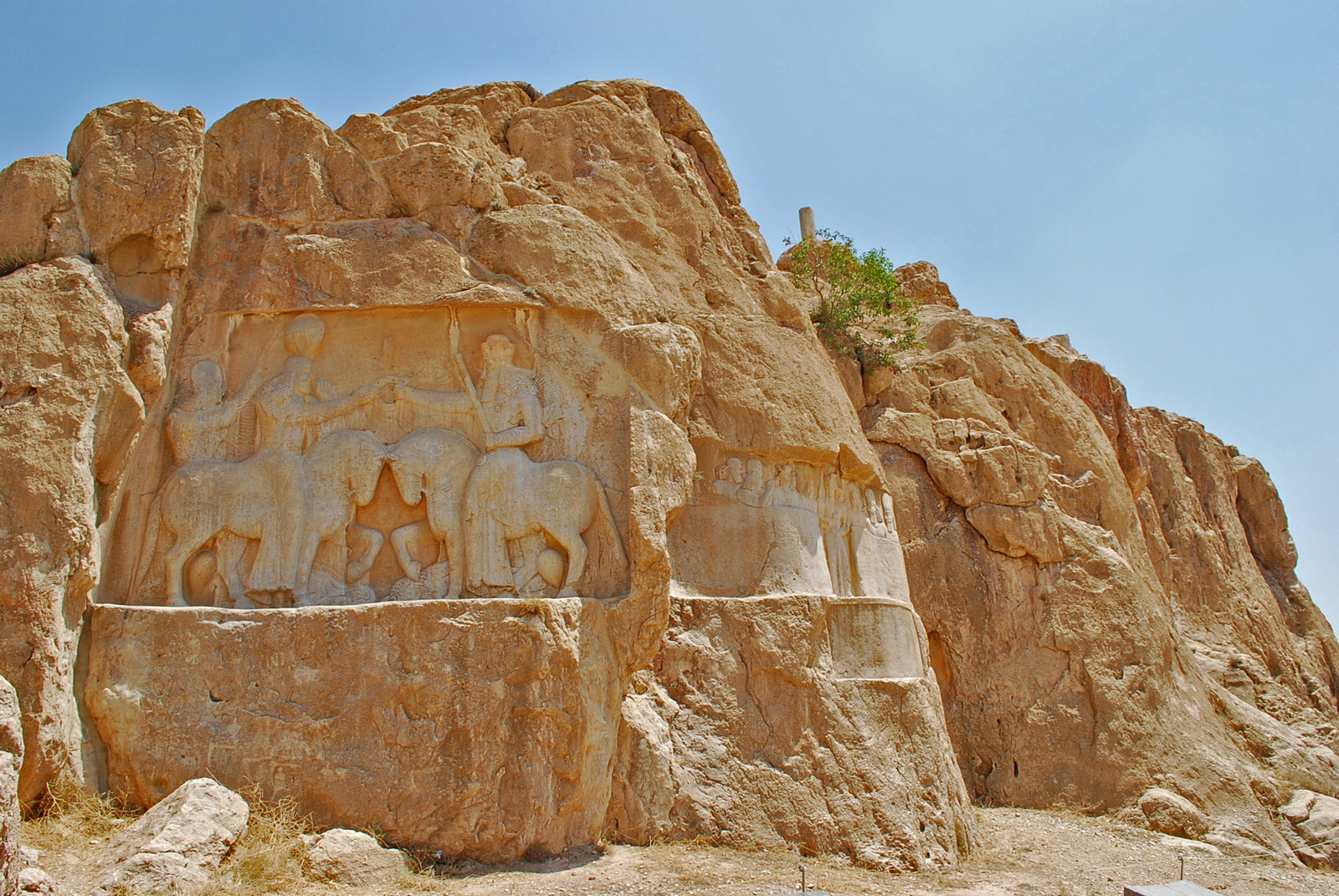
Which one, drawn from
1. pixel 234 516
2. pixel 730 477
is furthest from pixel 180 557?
pixel 730 477

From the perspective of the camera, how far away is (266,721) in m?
7.99

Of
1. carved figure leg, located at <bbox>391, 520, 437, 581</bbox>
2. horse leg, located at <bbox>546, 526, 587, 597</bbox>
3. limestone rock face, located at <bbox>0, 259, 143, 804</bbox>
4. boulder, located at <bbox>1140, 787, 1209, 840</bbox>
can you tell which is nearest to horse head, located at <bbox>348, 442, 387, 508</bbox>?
carved figure leg, located at <bbox>391, 520, 437, 581</bbox>

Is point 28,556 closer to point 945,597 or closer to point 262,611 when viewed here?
point 262,611

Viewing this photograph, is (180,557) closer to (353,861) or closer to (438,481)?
(438,481)

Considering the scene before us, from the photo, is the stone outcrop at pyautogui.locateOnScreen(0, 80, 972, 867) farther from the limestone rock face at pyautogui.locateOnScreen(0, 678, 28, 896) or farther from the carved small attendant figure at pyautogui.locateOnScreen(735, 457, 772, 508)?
the limestone rock face at pyautogui.locateOnScreen(0, 678, 28, 896)

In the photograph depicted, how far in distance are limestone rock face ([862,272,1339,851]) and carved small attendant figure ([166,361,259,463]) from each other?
25.0 feet

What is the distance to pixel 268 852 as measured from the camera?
715 centimetres

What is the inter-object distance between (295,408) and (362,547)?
53.9 inches

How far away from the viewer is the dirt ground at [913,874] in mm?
7320

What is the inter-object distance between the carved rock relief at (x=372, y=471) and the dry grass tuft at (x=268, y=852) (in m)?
1.67

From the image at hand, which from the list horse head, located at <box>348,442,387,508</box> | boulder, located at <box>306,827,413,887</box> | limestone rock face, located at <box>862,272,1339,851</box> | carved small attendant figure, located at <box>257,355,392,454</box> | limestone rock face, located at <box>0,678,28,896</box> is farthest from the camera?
limestone rock face, located at <box>862,272,1339,851</box>

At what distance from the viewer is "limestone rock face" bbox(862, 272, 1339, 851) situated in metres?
12.1

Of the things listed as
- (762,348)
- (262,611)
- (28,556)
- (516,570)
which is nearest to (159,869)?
(262,611)

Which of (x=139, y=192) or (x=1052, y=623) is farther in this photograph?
(x=1052, y=623)
